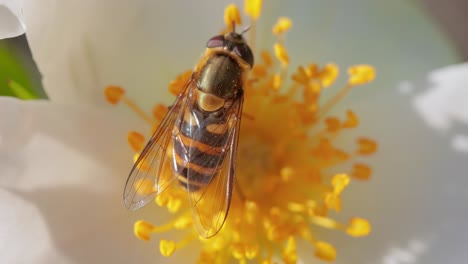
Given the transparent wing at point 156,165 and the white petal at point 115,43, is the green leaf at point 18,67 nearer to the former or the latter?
the white petal at point 115,43

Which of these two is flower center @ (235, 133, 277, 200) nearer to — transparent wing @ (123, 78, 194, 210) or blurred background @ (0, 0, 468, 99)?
transparent wing @ (123, 78, 194, 210)

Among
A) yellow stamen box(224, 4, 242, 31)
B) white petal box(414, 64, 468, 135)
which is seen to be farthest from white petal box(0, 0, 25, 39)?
white petal box(414, 64, 468, 135)

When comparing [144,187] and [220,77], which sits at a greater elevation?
[220,77]

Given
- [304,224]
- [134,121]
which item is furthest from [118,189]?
[304,224]

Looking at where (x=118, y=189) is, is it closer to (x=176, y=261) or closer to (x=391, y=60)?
(x=176, y=261)

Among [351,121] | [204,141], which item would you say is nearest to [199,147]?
[204,141]

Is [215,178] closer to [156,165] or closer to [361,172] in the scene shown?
[156,165]
